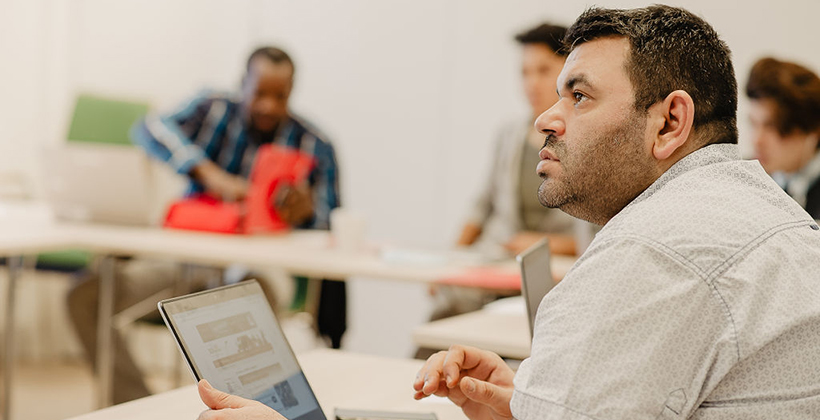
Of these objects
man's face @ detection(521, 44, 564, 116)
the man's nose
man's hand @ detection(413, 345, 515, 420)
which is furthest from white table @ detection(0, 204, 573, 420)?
the man's nose

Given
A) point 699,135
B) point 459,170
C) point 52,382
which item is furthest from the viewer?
point 459,170

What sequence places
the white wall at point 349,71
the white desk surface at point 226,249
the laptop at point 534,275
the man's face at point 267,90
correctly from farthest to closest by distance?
the white wall at point 349,71 → the man's face at point 267,90 → the white desk surface at point 226,249 → the laptop at point 534,275

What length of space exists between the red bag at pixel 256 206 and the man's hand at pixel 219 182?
1.5 inches

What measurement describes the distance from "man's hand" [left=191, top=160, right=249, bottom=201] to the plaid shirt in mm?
167

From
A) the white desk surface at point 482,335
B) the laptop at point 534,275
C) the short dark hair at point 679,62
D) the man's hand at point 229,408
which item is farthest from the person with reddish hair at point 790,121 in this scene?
the man's hand at point 229,408

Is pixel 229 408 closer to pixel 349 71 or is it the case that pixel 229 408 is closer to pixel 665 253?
pixel 665 253

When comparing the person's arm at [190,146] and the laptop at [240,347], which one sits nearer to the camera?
the laptop at [240,347]

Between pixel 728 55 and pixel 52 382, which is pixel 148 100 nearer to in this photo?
pixel 52 382

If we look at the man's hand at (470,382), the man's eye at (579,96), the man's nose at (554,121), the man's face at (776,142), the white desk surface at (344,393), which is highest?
the man's eye at (579,96)

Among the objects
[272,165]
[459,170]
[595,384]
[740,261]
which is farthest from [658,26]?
[459,170]

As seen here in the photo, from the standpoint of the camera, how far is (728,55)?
105cm

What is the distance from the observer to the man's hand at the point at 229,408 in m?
1.00

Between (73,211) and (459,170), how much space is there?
2.01m

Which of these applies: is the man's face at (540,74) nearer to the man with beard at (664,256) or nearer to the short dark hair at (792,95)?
the short dark hair at (792,95)
